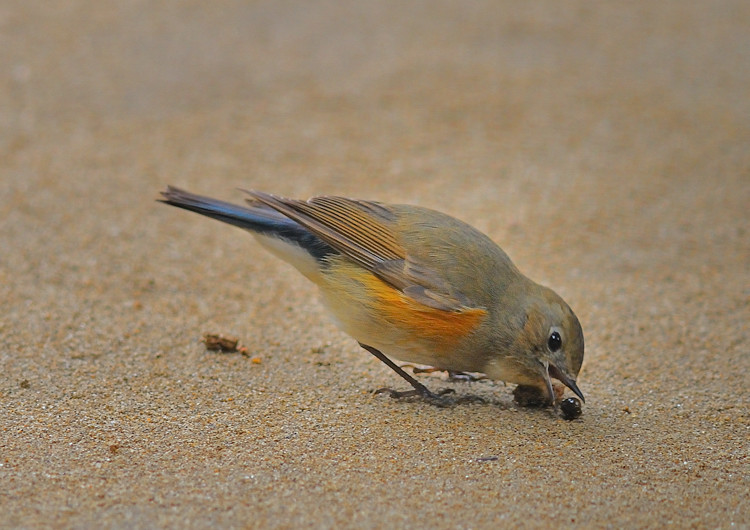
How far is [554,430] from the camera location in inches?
167

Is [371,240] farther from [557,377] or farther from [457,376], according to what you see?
[557,377]

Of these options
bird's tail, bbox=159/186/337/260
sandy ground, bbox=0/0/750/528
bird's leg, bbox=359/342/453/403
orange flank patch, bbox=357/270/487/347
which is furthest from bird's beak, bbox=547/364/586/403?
bird's tail, bbox=159/186/337/260

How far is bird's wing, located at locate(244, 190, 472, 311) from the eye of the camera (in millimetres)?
4348

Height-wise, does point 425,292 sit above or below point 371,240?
below

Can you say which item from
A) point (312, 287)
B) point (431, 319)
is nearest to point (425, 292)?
point (431, 319)

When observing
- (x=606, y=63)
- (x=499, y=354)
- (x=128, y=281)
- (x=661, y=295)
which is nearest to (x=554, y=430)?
(x=499, y=354)

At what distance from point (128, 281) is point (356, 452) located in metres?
2.48

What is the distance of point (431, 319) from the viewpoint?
4.31 meters

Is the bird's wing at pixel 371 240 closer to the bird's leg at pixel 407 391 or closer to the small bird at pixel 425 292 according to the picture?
the small bird at pixel 425 292

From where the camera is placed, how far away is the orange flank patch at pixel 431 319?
4.30m

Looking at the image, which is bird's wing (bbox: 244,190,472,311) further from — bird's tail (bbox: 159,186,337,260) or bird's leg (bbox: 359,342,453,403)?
bird's leg (bbox: 359,342,453,403)

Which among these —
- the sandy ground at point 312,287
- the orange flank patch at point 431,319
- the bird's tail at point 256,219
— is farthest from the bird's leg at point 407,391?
the bird's tail at point 256,219

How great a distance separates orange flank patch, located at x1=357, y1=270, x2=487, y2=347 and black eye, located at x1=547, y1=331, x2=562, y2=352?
36 centimetres

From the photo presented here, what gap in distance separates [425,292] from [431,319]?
14cm
